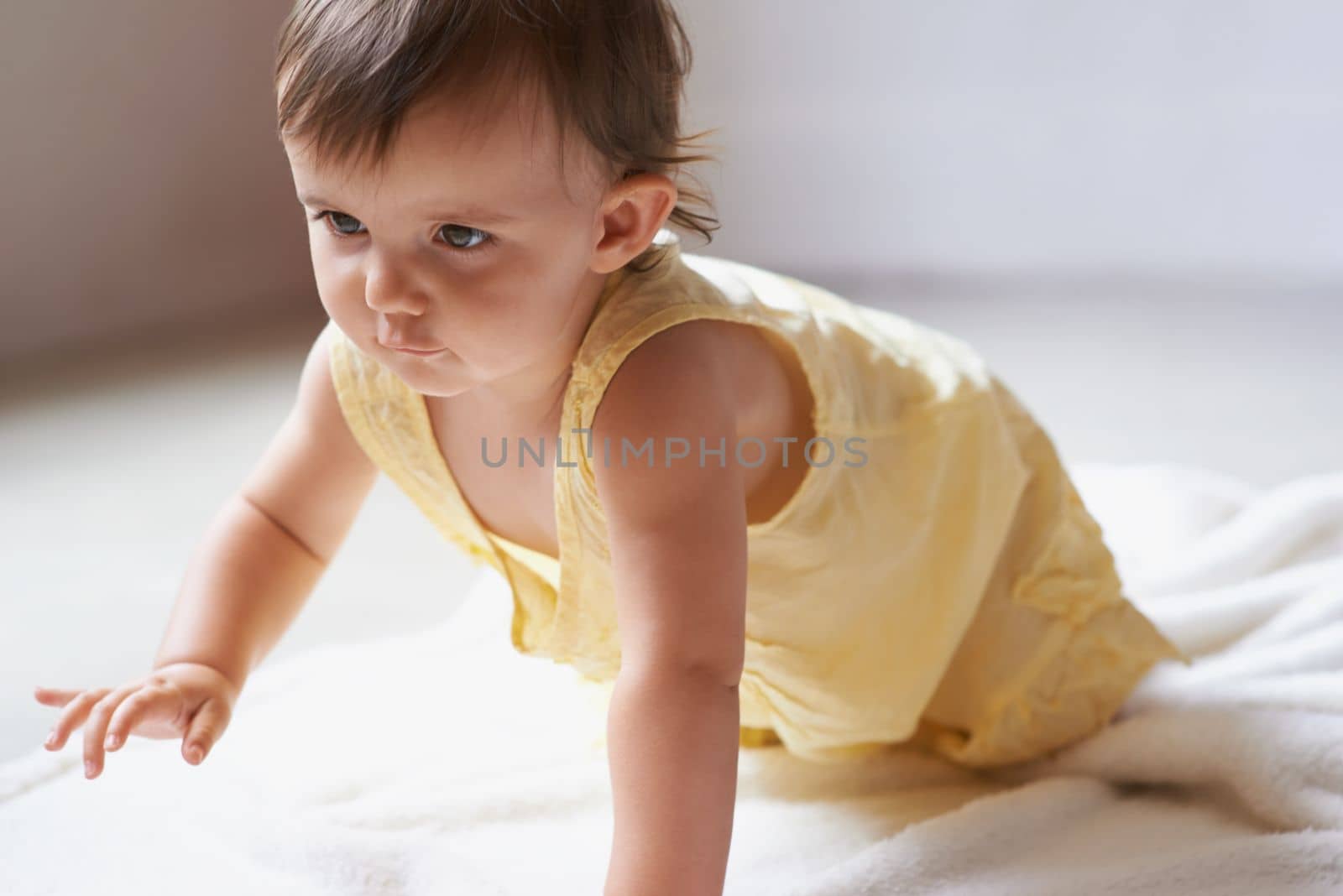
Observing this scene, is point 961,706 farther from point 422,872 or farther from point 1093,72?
point 1093,72

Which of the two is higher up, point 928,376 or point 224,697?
point 928,376

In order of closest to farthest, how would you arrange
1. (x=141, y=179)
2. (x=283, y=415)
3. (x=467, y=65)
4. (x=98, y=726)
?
(x=467, y=65)
(x=98, y=726)
(x=283, y=415)
(x=141, y=179)

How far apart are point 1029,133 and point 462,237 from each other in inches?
57.7

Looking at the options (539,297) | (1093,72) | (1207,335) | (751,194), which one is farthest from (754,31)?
(539,297)

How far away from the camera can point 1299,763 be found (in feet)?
2.82

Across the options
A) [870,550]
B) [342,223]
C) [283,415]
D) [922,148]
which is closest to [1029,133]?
[922,148]

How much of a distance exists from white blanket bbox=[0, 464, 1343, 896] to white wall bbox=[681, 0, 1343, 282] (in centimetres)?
98

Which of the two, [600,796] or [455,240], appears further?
[600,796]

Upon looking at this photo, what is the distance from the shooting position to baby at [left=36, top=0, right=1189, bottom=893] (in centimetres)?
62

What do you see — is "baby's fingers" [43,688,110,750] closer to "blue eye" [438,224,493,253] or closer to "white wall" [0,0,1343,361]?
"blue eye" [438,224,493,253]

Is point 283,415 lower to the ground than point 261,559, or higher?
lower

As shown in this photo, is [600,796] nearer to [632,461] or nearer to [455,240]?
[632,461]

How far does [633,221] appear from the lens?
691mm

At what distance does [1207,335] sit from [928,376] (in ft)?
3.16
